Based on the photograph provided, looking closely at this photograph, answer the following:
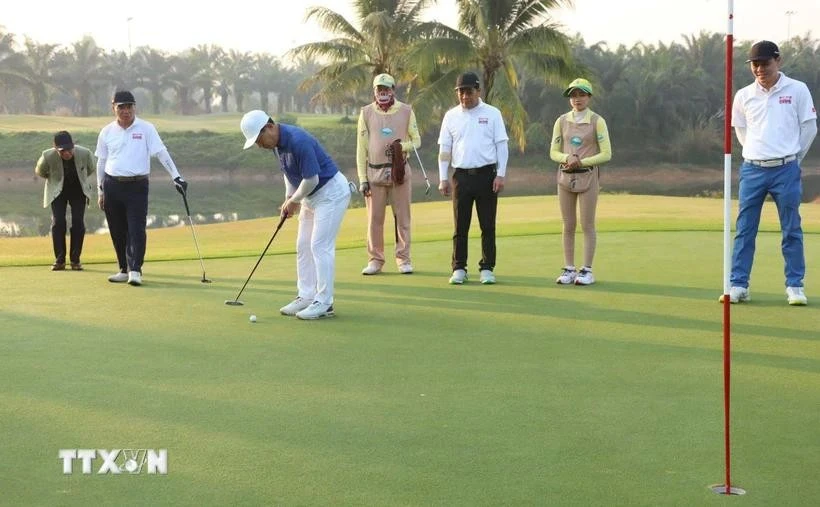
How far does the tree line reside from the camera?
28781mm

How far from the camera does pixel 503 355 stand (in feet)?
19.6

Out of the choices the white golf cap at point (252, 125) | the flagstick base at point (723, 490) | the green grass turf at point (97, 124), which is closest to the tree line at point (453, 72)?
the green grass turf at point (97, 124)

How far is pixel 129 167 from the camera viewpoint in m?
9.43

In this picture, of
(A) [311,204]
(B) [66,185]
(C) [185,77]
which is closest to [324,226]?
(A) [311,204]

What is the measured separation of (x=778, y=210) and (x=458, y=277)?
2.66 meters

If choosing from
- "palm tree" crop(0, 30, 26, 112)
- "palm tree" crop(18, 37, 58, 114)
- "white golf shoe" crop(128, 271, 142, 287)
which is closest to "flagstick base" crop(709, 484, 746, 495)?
"white golf shoe" crop(128, 271, 142, 287)

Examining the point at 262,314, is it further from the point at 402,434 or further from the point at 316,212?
the point at 402,434

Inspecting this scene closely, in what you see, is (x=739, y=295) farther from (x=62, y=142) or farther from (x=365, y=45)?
(x=365, y=45)

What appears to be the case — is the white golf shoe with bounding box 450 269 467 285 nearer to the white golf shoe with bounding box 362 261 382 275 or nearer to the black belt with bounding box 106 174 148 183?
the white golf shoe with bounding box 362 261 382 275

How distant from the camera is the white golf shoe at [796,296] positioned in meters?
7.72

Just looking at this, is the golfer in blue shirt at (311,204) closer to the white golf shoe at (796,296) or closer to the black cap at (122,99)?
the black cap at (122,99)

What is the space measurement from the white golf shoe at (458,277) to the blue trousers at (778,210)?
2.25 m

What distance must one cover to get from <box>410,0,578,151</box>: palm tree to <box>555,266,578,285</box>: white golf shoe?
19654mm

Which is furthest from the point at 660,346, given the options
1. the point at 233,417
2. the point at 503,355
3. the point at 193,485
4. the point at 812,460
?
Answer: the point at 193,485
